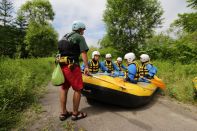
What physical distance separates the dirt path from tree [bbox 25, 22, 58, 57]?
37.7m

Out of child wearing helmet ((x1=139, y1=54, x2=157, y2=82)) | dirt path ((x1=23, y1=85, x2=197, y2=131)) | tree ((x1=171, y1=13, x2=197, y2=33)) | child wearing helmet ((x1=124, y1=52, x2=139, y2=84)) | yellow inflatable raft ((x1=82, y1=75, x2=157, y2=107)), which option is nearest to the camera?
dirt path ((x1=23, y1=85, x2=197, y2=131))

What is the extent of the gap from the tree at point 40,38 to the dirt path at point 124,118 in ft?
124

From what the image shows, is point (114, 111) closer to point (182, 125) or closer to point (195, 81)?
point (182, 125)

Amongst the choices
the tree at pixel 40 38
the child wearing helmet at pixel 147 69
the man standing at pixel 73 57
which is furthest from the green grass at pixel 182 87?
the tree at pixel 40 38

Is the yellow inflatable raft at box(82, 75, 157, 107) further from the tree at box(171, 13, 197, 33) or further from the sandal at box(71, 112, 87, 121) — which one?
the tree at box(171, 13, 197, 33)

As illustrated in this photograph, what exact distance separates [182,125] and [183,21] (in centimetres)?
754

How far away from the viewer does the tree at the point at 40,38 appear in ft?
141

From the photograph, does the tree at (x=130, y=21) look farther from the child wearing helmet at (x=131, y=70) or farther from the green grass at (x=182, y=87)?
the child wearing helmet at (x=131, y=70)

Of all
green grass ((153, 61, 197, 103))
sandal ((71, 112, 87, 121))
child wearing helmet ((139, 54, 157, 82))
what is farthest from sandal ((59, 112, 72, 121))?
green grass ((153, 61, 197, 103))

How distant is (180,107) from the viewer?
643 centimetres

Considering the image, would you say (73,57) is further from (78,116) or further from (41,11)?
(41,11)

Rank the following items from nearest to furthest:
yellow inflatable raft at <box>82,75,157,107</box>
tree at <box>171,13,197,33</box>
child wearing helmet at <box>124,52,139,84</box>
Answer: yellow inflatable raft at <box>82,75,157,107</box> < child wearing helmet at <box>124,52,139,84</box> < tree at <box>171,13,197,33</box>

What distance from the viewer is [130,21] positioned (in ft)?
94.1

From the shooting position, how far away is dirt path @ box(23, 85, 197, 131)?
4668mm
